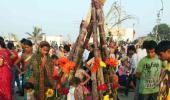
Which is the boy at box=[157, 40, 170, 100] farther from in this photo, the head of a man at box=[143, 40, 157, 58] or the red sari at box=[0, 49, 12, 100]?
the red sari at box=[0, 49, 12, 100]

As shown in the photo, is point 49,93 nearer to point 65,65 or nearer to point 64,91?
point 64,91

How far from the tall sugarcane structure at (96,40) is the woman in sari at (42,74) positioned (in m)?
0.52

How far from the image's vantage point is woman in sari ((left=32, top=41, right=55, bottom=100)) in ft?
29.5

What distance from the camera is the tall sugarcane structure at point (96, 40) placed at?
893cm

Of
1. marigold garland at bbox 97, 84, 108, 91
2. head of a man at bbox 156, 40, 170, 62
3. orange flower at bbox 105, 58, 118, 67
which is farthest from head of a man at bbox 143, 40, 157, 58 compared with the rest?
head of a man at bbox 156, 40, 170, 62

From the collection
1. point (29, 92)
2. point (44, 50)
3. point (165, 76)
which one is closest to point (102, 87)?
point (44, 50)

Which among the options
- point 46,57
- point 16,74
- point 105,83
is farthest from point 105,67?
point 16,74

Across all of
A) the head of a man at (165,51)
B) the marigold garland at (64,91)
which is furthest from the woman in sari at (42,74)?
the head of a man at (165,51)

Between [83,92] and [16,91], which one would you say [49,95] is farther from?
[16,91]

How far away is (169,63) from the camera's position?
21.3ft

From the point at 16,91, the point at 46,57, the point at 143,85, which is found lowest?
the point at 16,91

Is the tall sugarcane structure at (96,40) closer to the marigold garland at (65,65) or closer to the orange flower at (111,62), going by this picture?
the orange flower at (111,62)

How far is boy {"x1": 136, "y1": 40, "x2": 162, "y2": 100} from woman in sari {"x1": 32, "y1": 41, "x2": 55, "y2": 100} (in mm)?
1818

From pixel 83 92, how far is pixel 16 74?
5.17 metres
